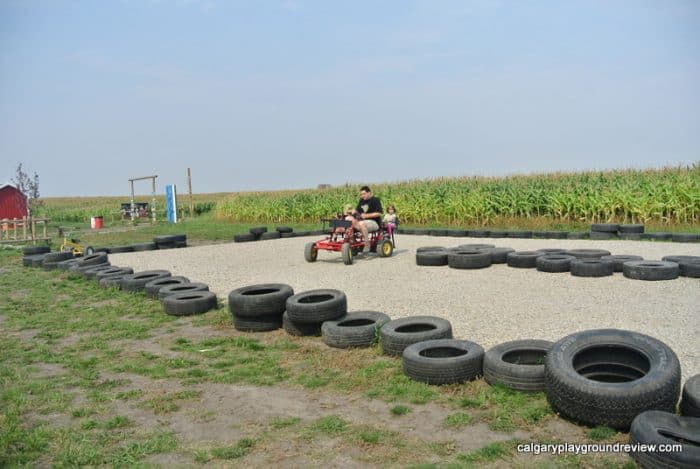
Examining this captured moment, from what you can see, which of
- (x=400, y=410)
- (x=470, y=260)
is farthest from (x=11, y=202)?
(x=400, y=410)

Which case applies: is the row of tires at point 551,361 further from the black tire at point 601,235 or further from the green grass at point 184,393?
the black tire at point 601,235

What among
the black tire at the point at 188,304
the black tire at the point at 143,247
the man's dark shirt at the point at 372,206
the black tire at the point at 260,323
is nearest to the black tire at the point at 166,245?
the black tire at the point at 143,247

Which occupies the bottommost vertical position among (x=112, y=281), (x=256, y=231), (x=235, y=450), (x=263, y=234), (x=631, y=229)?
(x=235, y=450)

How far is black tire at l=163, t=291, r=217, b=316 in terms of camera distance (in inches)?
284

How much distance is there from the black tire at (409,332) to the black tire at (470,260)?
445 cm

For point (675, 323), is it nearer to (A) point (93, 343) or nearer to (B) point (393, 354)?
(B) point (393, 354)

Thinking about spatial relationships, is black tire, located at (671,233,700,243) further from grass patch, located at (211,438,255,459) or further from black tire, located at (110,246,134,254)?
black tire, located at (110,246,134,254)

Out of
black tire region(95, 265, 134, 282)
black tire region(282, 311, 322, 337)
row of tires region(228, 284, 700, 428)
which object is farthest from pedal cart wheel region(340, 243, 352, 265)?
black tire region(282, 311, 322, 337)

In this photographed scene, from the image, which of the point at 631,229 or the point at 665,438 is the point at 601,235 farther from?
the point at 665,438

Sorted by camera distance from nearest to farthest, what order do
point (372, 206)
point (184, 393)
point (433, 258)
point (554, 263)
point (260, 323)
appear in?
point (184, 393) < point (260, 323) < point (554, 263) < point (433, 258) < point (372, 206)

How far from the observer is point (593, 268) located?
837 centimetres

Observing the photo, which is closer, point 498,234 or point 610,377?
point 610,377

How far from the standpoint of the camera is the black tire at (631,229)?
1395 cm

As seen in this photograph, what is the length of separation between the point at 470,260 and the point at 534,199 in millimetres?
10534
